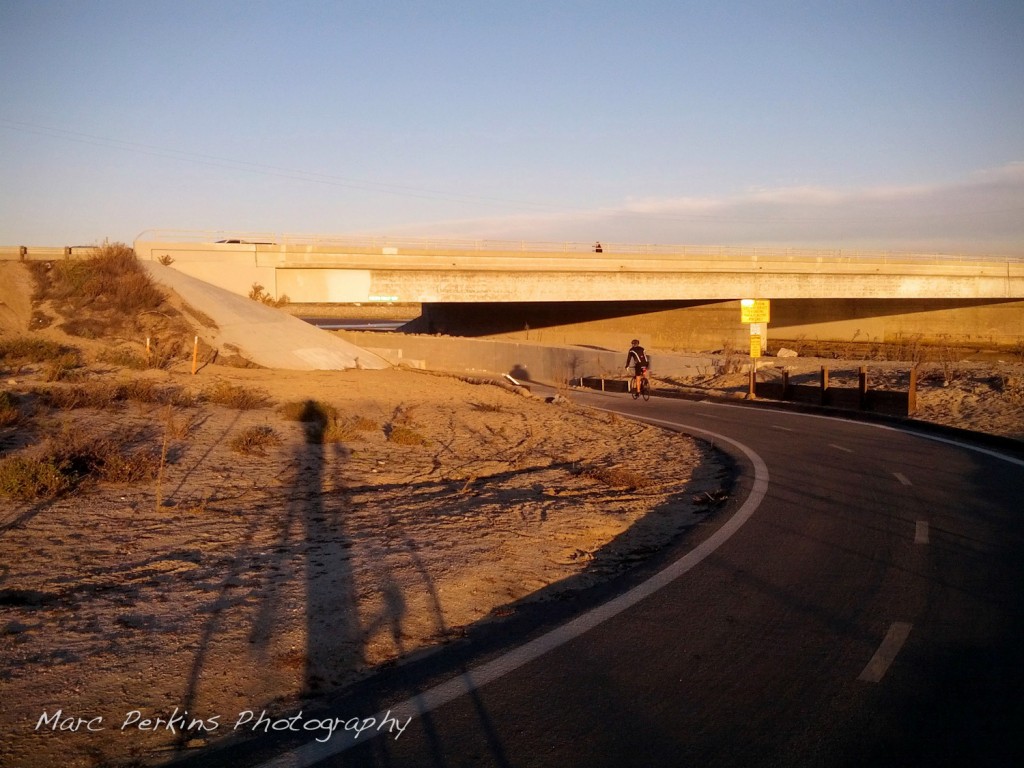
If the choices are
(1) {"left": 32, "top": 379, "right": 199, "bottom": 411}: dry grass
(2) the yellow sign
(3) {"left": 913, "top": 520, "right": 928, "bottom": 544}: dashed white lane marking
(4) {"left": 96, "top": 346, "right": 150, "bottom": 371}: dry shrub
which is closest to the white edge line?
(2) the yellow sign

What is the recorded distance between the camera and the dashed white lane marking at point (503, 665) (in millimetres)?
5438

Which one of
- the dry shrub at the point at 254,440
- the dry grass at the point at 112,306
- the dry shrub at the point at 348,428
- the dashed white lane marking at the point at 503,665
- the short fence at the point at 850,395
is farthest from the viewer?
the dry grass at the point at 112,306

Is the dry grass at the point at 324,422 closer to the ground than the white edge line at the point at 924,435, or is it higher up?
higher up

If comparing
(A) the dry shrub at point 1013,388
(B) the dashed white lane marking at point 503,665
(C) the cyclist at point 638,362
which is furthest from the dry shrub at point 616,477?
(C) the cyclist at point 638,362

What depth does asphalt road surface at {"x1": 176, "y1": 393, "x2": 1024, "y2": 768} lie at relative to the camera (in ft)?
17.9

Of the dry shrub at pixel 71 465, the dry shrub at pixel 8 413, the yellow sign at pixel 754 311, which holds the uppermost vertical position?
the yellow sign at pixel 754 311

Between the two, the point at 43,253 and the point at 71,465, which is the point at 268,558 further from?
the point at 43,253

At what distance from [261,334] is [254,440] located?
66.4 ft

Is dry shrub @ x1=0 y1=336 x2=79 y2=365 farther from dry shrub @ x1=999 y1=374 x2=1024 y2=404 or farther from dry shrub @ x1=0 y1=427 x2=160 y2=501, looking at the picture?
dry shrub @ x1=999 y1=374 x2=1024 y2=404

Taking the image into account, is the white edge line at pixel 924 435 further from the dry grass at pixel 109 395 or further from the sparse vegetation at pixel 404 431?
the dry grass at pixel 109 395

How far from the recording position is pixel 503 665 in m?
6.75

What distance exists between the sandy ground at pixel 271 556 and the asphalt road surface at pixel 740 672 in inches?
25.1

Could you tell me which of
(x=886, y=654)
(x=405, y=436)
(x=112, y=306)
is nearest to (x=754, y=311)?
(x=405, y=436)

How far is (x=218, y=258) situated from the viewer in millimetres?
44406
